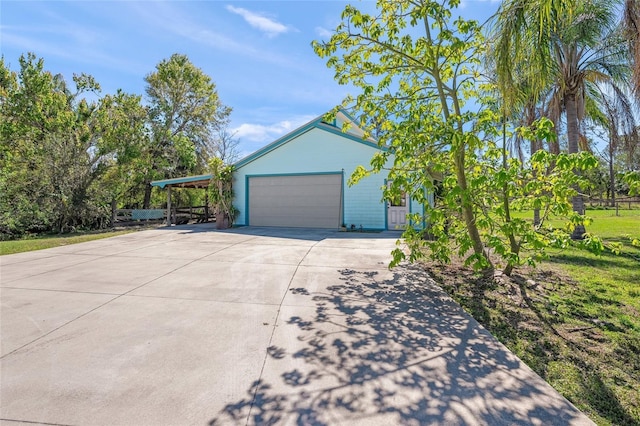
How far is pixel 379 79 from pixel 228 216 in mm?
10958

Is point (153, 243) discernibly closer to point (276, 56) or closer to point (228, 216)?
point (228, 216)

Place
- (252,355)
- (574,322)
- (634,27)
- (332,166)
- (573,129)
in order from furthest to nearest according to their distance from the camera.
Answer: (332,166) → (573,129) → (634,27) → (574,322) → (252,355)

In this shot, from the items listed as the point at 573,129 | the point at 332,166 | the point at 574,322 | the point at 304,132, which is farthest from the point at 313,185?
the point at 574,322

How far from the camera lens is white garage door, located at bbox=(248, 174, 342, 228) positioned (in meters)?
14.3

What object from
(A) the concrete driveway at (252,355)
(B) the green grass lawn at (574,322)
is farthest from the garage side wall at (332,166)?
(A) the concrete driveway at (252,355)

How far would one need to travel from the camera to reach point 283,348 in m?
3.20

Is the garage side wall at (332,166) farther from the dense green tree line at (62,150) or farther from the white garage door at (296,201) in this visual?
the dense green tree line at (62,150)

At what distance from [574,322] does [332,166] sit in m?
11.2

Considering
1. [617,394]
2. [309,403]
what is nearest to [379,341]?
[309,403]

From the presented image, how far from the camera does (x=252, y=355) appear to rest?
306cm

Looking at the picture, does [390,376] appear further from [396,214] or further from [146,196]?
[146,196]

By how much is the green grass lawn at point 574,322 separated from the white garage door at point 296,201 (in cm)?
767

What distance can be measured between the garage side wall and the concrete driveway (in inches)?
319

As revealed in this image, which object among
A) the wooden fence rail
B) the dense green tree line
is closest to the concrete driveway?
the dense green tree line
